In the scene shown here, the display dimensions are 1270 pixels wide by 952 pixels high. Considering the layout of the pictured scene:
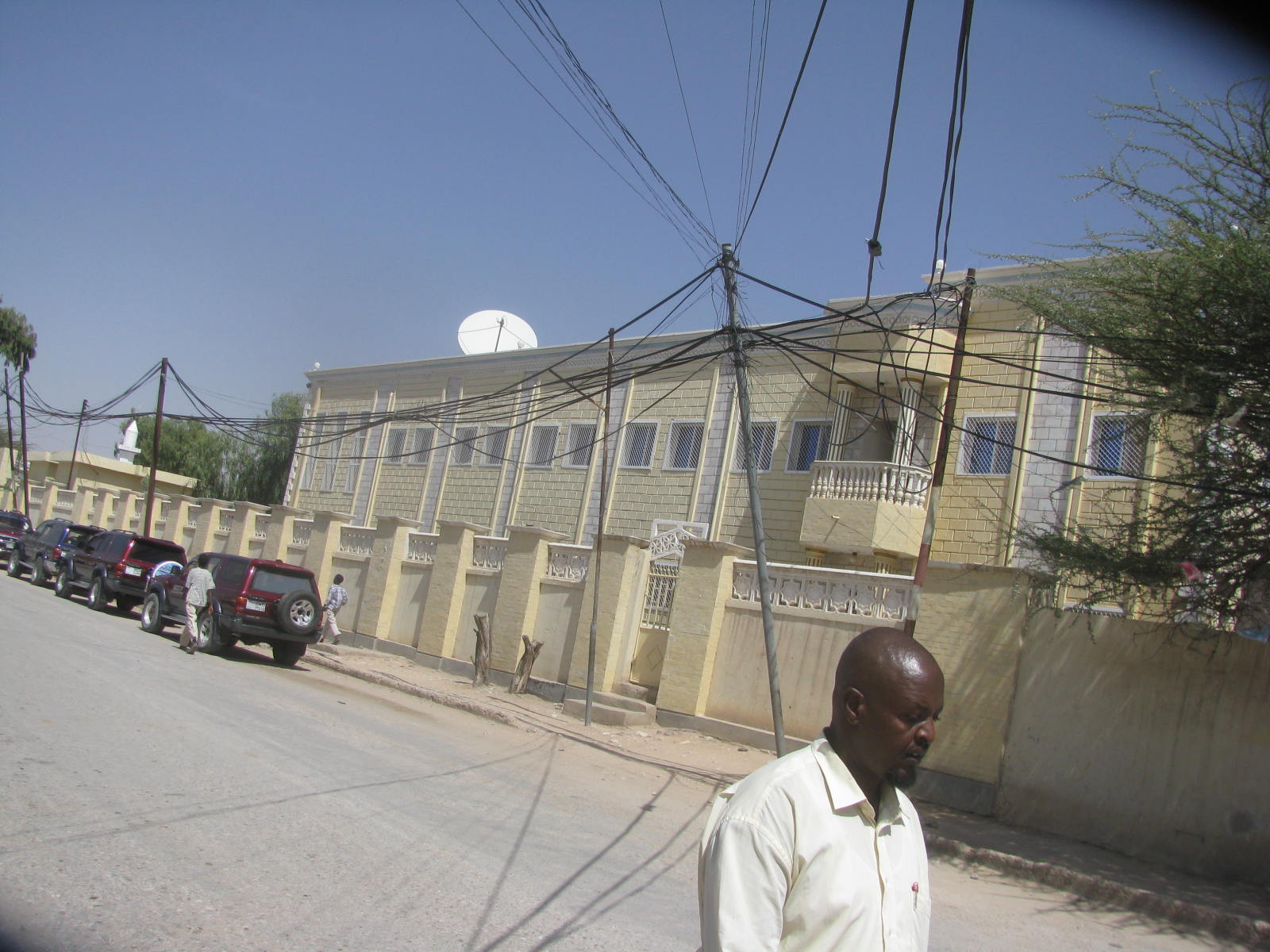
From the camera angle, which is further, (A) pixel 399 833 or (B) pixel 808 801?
(A) pixel 399 833

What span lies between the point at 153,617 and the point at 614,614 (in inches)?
395

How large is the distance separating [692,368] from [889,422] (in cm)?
545

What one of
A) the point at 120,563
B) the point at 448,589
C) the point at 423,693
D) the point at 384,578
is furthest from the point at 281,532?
the point at 423,693

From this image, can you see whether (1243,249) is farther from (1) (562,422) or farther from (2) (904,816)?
(1) (562,422)

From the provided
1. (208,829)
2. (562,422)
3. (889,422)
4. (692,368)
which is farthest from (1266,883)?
(562,422)

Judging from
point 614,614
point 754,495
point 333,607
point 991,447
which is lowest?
point 333,607

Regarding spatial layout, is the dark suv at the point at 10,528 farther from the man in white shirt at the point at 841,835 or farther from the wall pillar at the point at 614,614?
the man in white shirt at the point at 841,835

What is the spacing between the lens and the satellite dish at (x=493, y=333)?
30.7m

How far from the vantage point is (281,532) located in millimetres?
26875

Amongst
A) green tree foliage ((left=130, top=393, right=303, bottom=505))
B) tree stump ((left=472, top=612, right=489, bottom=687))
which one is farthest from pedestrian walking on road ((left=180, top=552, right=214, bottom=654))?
green tree foliage ((left=130, top=393, right=303, bottom=505))

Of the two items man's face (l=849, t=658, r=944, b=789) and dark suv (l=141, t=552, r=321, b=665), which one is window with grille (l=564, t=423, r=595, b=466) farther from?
man's face (l=849, t=658, r=944, b=789)

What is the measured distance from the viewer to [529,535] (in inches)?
764

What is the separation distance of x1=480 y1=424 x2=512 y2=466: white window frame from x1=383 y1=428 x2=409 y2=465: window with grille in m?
3.90

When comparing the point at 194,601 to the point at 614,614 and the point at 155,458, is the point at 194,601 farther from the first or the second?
the point at 155,458
